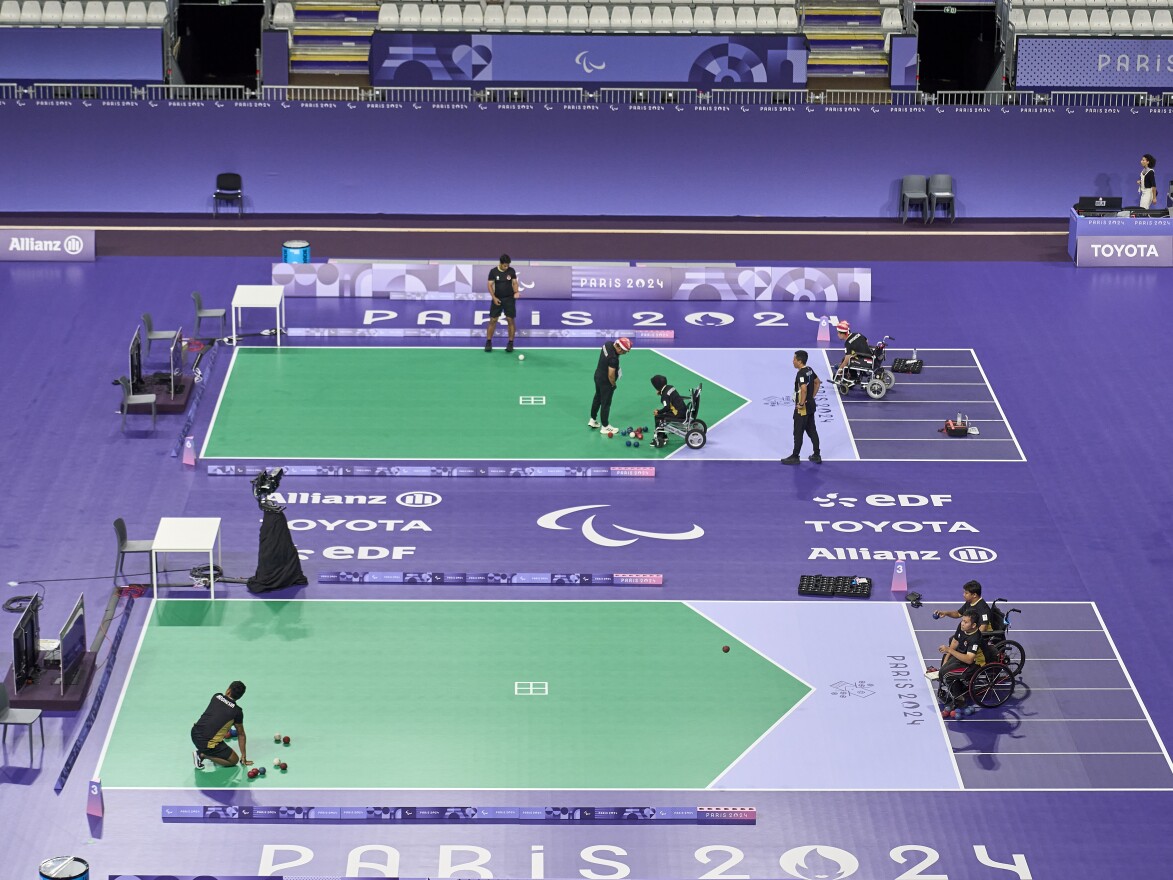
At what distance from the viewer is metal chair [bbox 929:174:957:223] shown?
135 feet

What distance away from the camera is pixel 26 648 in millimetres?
23625

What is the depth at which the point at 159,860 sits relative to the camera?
20984mm

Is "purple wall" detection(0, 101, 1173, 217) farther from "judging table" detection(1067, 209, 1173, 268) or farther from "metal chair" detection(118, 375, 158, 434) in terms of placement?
"metal chair" detection(118, 375, 158, 434)

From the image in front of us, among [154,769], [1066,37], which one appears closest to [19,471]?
[154,769]

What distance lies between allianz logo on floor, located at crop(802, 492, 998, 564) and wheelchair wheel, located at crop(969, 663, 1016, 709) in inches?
142

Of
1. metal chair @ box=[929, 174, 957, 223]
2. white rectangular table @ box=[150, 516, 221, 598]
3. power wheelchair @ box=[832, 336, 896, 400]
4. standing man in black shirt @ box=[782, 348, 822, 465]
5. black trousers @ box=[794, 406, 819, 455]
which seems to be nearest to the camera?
white rectangular table @ box=[150, 516, 221, 598]

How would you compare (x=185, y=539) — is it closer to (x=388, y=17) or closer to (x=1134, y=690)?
(x=1134, y=690)

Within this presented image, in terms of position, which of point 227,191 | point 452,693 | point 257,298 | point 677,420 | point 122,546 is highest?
point 227,191

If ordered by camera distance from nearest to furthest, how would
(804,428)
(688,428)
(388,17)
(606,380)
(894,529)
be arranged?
1. (894,529)
2. (804,428)
3. (606,380)
4. (688,428)
5. (388,17)

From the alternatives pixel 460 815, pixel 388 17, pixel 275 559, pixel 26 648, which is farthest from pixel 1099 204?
pixel 26 648

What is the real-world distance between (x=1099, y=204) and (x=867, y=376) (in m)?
9.43

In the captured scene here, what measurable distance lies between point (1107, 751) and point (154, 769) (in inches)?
412

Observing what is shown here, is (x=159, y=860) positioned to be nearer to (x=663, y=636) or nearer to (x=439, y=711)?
(x=439, y=711)

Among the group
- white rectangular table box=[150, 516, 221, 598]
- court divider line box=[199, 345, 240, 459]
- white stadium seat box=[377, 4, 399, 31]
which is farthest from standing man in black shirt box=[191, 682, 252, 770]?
white stadium seat box=[377, 4, 399, 31]
